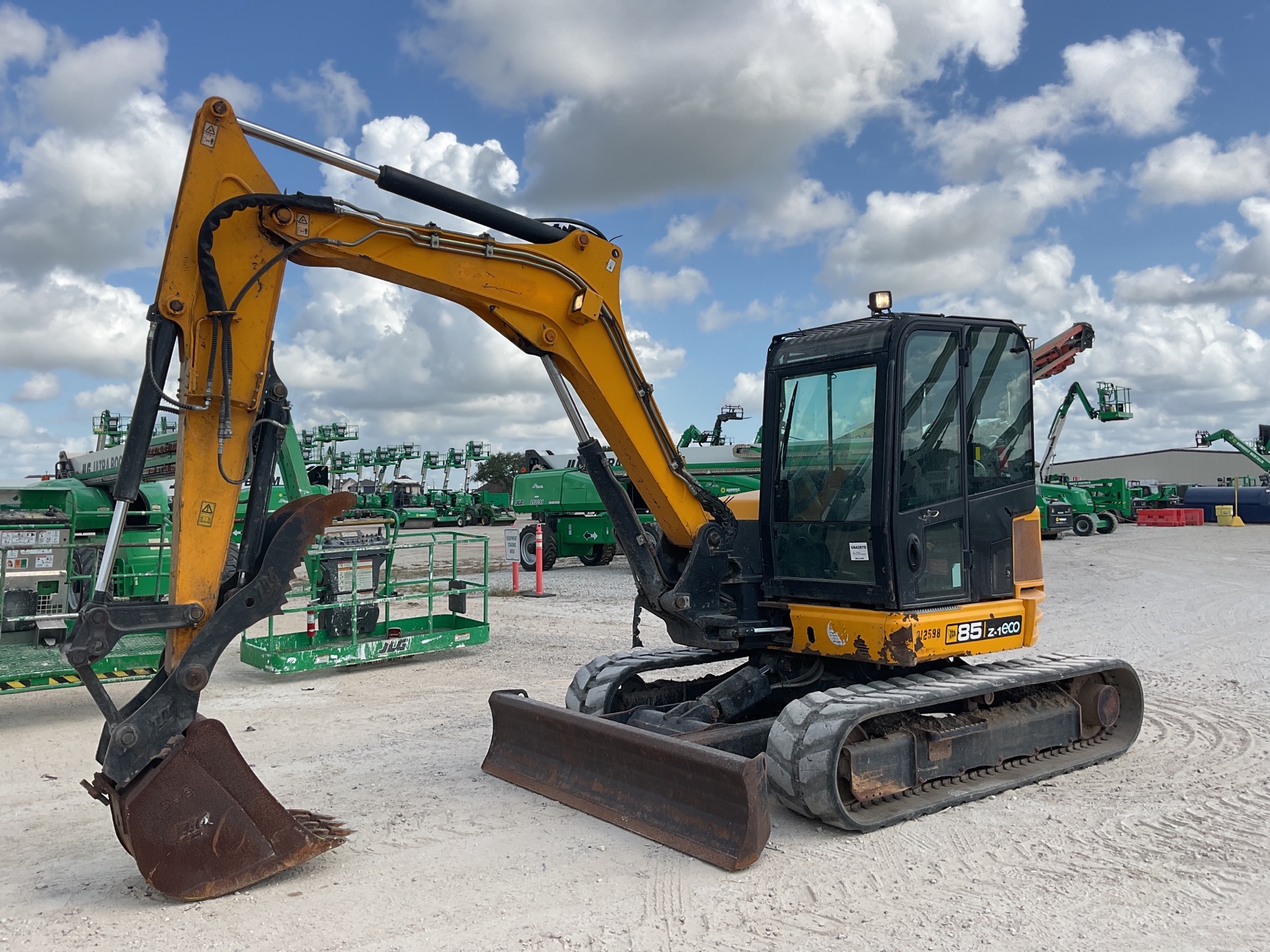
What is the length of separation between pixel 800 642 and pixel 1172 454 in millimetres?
82787

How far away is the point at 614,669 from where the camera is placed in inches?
274

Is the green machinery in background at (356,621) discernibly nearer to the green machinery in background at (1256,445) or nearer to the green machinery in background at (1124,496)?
the green machinery in background at (1124,496)

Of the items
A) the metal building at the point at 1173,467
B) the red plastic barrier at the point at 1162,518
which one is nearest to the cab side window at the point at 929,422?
the red plastic barrier at the point at 1162,518

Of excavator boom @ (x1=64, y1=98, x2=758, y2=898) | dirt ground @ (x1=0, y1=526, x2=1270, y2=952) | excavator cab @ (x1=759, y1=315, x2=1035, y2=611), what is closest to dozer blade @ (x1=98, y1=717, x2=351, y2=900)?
excavator boom @ (x1=64, y1=98, x2=758, y2=898)

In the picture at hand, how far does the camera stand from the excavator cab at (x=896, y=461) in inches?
232

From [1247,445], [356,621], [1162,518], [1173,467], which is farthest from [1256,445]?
[356,621]

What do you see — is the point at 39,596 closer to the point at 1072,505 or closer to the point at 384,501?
the point at 1072,505

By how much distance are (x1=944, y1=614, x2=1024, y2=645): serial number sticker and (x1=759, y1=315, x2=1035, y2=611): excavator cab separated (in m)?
0.17

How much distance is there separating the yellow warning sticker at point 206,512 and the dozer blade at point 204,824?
0.90 m

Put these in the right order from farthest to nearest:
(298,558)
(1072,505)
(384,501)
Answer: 1. (384,501)
2. (1072,505)
3. (298,558)

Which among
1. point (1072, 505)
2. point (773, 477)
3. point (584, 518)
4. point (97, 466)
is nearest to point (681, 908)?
point (773, 477)

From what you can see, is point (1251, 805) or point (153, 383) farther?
point (1251, 805)

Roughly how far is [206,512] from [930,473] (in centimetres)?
405

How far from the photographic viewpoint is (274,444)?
16.5 feet
